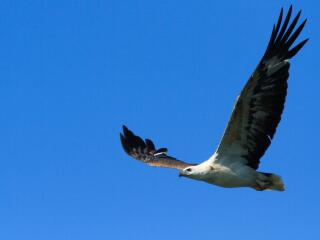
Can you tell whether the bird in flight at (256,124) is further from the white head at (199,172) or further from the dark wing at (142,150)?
the dark wing at (142,150)

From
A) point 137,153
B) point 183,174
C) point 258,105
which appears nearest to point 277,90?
point 258,105

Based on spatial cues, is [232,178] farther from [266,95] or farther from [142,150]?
[142,150]

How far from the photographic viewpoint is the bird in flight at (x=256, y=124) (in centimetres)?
1491

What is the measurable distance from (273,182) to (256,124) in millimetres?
1166

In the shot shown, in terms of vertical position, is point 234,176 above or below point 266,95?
below

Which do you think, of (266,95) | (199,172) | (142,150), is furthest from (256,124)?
(142,150)

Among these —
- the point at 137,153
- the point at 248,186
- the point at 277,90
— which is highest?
the point at 137,153

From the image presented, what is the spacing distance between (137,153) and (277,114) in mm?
6018

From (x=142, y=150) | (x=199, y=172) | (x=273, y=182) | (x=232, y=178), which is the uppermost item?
(x=142, y=150)

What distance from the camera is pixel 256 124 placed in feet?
50.4

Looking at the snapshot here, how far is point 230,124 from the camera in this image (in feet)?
50.0

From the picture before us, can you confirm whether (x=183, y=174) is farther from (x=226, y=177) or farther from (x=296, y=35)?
(x=296, y=35)

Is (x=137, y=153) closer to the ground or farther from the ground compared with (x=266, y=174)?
farther from the ground

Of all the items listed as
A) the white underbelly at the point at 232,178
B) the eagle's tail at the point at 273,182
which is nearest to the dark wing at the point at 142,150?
the white underbelly at the point at 232,178
